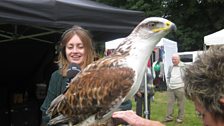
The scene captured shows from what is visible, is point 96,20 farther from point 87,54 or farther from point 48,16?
point 87,54

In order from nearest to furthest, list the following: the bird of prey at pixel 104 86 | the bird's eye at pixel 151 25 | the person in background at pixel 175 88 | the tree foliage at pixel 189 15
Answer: the bird of prey at pixel 104 86 → the bird's eye at pixel 151 25 → the person in background at pixel 175 88 → the tree foliage at pixel 189 15

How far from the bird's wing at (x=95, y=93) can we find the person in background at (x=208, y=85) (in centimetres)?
61

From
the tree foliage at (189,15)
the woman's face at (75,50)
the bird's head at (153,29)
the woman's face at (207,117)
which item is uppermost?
the tree foliage at (189,15)

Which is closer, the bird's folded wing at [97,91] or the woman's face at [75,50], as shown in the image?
the bird's folded wing at [97,91]

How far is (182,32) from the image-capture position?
2588 centimetres

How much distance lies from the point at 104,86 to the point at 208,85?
771mm

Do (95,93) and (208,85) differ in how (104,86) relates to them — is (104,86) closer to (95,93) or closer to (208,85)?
(95,93)

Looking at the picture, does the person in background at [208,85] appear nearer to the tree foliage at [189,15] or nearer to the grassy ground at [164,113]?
the grassy ground at [164,113]

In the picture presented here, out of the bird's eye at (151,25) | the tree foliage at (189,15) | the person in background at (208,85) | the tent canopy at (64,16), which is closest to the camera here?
the person in background at (208,85)

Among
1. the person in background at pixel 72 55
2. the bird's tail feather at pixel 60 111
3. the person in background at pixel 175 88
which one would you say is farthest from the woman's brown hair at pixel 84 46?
the person in background at pixel 175 88

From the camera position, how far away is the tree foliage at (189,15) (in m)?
25.3

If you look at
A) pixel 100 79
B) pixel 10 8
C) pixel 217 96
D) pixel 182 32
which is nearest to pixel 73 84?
pixel 100 79

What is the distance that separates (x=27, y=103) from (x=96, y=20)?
7.20ft

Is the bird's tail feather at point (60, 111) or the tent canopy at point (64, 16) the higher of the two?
the tent canopy at point (64, 16)
